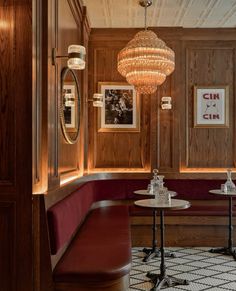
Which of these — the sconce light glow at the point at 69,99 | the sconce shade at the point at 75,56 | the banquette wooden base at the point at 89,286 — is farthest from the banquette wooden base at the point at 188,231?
the sconce shade at the point at 75,56

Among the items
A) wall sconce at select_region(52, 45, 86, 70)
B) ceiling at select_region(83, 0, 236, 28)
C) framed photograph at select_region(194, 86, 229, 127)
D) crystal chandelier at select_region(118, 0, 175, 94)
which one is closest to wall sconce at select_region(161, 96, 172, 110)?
framed photograph at select_region(194, 86, 229, 127)

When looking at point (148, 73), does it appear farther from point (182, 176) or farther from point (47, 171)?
point (182, 176)

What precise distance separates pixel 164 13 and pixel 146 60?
1586 mm

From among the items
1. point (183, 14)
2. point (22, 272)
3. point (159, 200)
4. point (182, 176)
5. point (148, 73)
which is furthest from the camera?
point (182, 176)

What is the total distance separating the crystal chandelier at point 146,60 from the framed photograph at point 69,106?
2.24 ft

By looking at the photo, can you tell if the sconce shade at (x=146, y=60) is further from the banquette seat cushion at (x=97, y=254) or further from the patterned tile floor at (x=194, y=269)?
the patterned tile floor at (x=194, y=269)

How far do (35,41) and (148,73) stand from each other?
67.7 inches

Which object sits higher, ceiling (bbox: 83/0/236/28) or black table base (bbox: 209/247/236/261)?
ceiling (bbox: 83/0/236/28)

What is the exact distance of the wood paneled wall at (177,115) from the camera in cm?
612

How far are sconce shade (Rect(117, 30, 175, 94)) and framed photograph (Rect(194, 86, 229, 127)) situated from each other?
6.32 ft

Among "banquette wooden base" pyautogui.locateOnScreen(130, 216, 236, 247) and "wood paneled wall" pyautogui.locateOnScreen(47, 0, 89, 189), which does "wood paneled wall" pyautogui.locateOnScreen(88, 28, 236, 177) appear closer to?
"wood paneled wall" pyautogui.locateOnScreen(47, 0, 89, 189)

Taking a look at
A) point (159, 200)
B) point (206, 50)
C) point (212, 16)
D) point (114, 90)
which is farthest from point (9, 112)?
point (206, 50)

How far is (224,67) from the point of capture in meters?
6.21

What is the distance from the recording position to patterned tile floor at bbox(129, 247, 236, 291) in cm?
373
